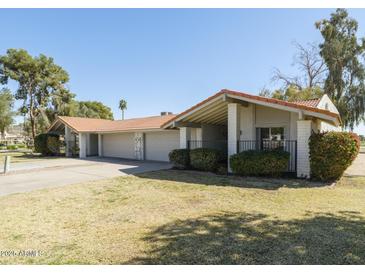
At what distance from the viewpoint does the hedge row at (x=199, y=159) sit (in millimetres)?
12594

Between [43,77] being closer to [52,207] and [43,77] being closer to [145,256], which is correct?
[52,207]

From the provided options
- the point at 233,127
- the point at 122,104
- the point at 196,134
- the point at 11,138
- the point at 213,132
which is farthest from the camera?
the point at 11,138

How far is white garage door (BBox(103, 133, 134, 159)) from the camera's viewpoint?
21.5 metres

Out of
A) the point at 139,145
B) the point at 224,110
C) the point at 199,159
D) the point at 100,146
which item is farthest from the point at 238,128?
the point at 100,146

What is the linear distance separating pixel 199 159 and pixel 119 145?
473 inches

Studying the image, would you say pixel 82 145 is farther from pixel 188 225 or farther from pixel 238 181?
pixel 188 225

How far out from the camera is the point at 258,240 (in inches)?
169

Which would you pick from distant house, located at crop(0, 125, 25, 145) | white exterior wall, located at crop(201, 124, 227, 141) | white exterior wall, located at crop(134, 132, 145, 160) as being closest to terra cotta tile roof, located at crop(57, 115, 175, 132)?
white exterior wall, located at crop(134, 132, 145, 160)

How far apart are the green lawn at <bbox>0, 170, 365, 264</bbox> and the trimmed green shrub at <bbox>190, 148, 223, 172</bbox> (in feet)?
11.8

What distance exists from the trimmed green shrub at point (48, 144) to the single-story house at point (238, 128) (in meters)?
3.98

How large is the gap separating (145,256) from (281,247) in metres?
2.23

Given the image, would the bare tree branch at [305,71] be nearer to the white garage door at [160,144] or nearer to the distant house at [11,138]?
the white garage door at [160,144]

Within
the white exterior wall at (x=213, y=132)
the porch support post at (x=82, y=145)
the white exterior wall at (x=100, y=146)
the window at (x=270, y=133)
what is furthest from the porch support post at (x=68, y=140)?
the window at (x=270, y=133)

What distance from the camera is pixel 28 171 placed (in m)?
13.7
